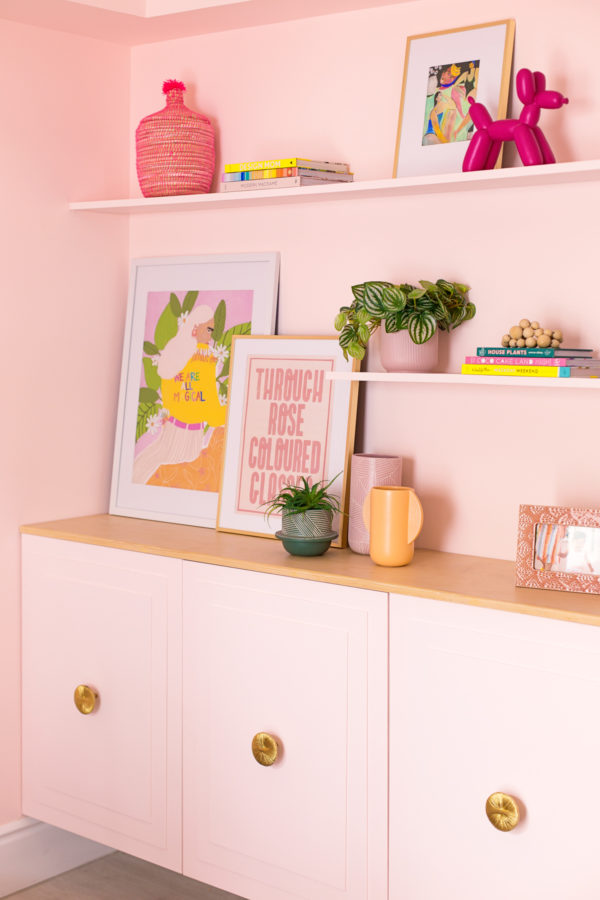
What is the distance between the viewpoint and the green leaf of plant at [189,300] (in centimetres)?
261

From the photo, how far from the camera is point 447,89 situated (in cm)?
217

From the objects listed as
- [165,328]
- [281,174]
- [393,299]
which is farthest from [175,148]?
[393,299]

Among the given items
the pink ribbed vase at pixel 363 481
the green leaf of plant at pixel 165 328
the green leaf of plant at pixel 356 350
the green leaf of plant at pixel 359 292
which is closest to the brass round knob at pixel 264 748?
the pink ribbed vase at pixel 363 481

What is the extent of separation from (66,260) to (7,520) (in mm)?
718

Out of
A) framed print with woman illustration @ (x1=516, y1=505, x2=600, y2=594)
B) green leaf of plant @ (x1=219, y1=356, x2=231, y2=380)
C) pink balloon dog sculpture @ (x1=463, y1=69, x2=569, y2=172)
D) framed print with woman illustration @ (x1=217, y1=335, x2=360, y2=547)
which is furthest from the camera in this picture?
green leaf of plant @ (x1=219, y1=356, x2=231, y2=380)

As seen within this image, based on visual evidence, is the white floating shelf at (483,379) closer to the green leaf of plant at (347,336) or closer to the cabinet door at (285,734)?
the green leaf of plant at (347,336)

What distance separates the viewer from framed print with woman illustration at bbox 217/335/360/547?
2.32m

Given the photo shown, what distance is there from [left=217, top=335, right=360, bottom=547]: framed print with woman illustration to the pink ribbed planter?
0.48 feet

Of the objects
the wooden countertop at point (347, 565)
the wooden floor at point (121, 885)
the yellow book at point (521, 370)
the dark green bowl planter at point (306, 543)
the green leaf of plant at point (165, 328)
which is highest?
the green leaf of plant at point (165, 328)

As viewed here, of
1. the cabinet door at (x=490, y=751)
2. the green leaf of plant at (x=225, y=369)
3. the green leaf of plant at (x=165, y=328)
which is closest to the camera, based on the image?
the cabinet door at (x=490, y=751)

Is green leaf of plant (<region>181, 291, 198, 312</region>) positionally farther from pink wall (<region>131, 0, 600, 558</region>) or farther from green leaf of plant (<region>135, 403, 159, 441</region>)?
green leaf of plant (<region>135, 403, 159, 441</region>)

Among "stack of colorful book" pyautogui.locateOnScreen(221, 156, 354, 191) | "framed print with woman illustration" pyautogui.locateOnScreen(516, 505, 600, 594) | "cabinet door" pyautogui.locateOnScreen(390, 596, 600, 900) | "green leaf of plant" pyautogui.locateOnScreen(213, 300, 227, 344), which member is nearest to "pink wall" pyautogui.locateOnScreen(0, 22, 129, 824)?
"green leaf of plant" pyautogui.locateOnScreen(213, 300, 227, 344)

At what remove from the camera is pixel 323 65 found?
2.38m

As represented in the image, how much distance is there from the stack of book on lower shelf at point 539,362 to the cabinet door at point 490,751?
1.62ft
